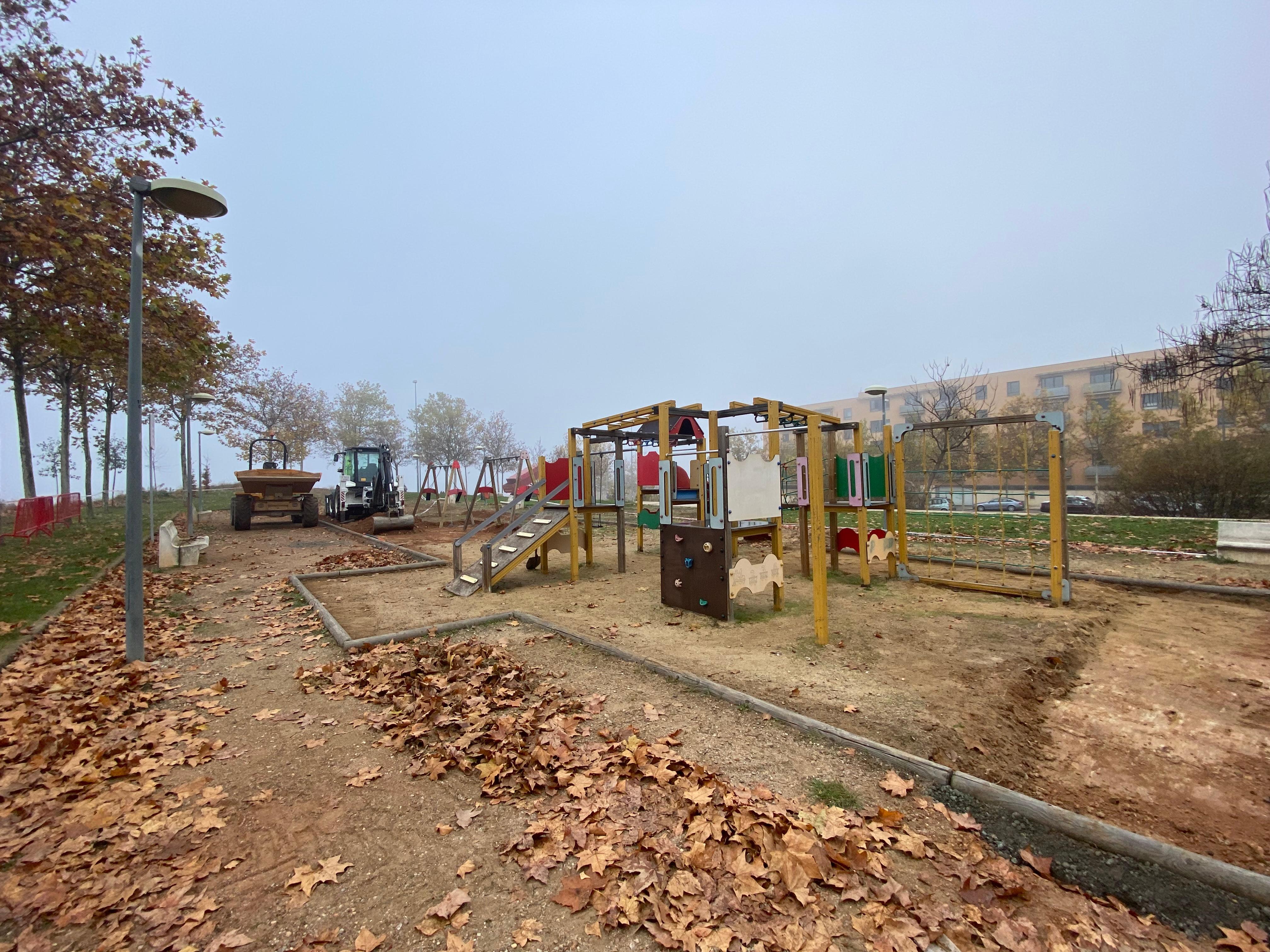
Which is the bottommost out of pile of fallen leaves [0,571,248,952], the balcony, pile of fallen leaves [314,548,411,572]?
pile of fallen leaves [0,571,248,952]

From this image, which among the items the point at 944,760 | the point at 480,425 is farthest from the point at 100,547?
the point at 480,425

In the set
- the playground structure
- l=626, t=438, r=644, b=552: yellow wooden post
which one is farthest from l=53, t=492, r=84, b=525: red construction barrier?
l=626, t=438, r=644, b=552: yellow wooden post

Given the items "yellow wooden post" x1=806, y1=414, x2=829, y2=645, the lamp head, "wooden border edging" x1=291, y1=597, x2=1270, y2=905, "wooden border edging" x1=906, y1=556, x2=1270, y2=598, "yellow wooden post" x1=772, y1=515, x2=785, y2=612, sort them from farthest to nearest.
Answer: "wooden border edging" x1=906, y1=556, x2=1270, y2=598 < "yellow wooden post" x1=772, y1=515, x2=785, y2=612 < "yellow wooden post" x1=806, y1=414, x2=829, y2=645 < the lamp head < "wooden border edging" x1=291, y1=597, x2=1270, y2=905

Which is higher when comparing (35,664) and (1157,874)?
(35,664)

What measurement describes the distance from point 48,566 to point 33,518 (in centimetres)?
518

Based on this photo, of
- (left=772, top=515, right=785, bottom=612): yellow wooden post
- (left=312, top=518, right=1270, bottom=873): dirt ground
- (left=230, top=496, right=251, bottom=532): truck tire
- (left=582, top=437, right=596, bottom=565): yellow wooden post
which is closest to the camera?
(left=312, top=518, right=1270, bottom=873): dirt ground

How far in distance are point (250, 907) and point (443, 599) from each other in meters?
5.84

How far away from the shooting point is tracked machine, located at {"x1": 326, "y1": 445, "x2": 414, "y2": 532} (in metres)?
19.6

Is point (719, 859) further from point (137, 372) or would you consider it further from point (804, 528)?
point (804, 528)

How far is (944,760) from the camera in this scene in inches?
131

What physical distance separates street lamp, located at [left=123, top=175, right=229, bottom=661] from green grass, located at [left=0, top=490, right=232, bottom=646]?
1372mm

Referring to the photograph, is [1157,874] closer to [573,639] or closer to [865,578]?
[573,639]

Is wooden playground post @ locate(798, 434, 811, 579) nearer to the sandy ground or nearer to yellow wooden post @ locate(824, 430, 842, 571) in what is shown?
yellow wooden post @ locate(824, 430, 842, 571)

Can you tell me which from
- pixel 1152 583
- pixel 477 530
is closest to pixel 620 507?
pixel 477 530
